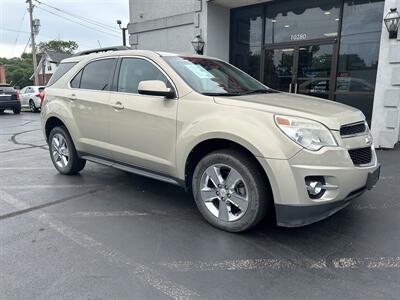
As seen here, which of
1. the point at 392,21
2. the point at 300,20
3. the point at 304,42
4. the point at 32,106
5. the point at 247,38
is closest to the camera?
the point at 392,21

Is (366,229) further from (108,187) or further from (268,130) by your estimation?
(108,187)

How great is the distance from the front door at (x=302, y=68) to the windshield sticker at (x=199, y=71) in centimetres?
634

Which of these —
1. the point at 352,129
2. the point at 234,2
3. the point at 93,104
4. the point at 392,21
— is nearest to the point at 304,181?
the point at 352,129

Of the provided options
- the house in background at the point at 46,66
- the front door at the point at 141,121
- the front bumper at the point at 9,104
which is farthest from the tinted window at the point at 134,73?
the house in background at the point at 46,66

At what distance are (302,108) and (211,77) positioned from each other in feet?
3.95

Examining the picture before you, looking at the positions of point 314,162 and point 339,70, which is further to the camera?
point 339,70

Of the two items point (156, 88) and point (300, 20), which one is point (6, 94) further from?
point (156, 88)

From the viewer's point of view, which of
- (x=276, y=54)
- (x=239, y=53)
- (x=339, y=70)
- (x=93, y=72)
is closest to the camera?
(x=93, y=72)

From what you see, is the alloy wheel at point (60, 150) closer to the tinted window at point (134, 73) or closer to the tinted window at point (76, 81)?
the tinted window at point (76, 81)

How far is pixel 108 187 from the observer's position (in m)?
5.11

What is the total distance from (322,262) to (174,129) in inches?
76.4

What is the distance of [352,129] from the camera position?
340 centimetres

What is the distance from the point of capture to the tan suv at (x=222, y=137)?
306cm

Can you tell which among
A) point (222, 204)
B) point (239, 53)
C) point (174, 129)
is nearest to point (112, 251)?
point (222, 204)
